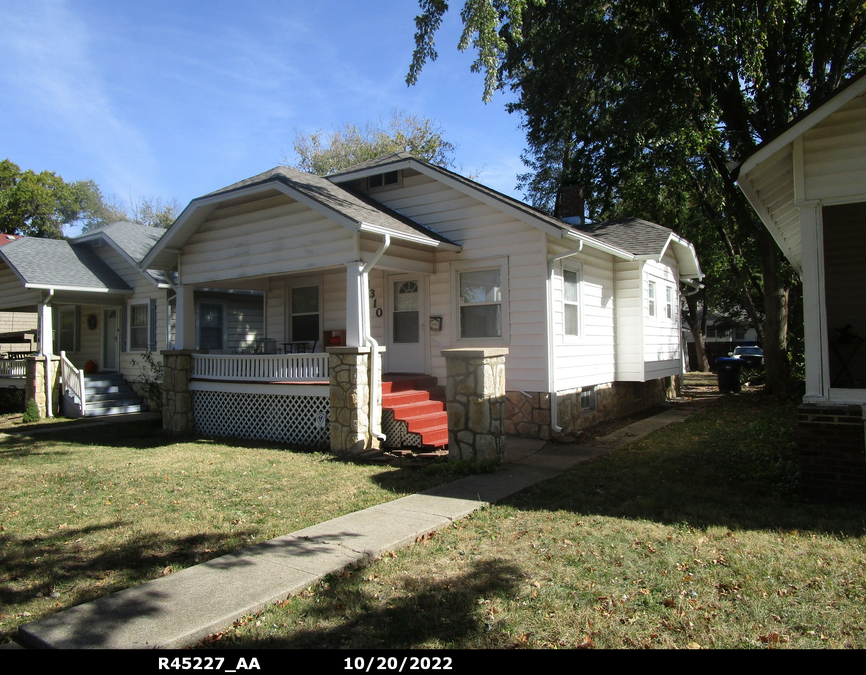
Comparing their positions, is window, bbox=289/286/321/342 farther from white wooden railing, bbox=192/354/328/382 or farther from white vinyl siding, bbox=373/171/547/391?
white vinyl siding, bbox=373/171/547/391

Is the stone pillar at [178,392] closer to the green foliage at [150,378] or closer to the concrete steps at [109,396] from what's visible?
the green foliage at [150,378]

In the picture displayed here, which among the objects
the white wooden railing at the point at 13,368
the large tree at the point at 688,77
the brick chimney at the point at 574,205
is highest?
the large tree at the point at 688,77

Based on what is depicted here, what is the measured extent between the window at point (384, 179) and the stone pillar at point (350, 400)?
4.40 m

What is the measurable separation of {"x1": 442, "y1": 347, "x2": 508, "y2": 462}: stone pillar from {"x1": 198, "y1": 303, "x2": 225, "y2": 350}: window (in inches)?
438

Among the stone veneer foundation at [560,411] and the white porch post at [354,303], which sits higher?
the white porch post at [354,303]

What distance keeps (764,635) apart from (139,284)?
1714cm

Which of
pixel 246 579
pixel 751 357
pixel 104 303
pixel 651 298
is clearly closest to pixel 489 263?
pixel 651 298

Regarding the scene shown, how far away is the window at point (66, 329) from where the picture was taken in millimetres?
18844

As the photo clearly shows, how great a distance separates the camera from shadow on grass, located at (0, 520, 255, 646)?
161 inches

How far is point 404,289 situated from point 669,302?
324 inches

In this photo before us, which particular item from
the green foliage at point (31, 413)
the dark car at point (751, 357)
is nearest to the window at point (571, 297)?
the green foliage at point (31, 413)

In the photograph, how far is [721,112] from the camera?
15727 mm

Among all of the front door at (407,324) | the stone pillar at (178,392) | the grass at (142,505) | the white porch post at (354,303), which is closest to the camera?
the grass at (142,505)

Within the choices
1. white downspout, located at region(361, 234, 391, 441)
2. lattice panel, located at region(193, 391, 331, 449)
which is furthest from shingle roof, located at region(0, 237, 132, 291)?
white downspout, located at region(361, 234, 391, 441)
